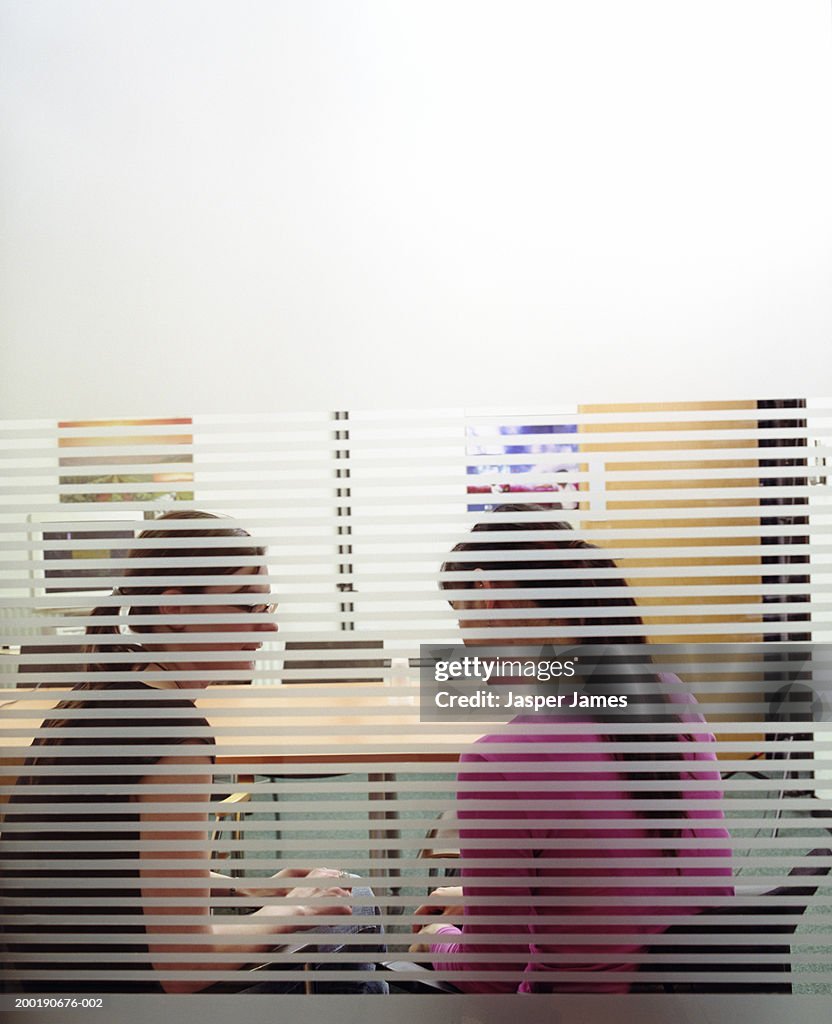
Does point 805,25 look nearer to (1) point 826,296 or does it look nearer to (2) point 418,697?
(1) point 826,296

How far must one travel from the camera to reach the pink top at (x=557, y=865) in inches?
63.0

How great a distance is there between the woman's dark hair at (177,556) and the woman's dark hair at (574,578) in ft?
1.18

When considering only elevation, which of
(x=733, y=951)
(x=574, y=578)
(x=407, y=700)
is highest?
(x=574, y=578)

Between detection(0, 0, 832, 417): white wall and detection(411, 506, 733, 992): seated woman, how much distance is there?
298 millimetres

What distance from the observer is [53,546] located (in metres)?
1.67

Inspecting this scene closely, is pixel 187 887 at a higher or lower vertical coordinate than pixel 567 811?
lower

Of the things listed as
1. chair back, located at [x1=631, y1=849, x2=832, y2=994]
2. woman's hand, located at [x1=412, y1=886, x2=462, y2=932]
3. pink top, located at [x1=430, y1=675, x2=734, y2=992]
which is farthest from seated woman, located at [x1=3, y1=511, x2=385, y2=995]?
chair back, located at [x1=631, y1=849, x2=832, y2=994]

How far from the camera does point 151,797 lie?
166cm

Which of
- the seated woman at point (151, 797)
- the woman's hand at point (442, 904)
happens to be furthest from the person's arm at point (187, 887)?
the woman's hand at point (442, 904)

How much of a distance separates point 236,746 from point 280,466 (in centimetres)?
47

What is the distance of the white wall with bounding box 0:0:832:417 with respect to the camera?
1.61 metres

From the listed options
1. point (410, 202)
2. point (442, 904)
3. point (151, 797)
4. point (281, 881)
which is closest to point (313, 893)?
point (281, 881)

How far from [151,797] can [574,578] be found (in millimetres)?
795

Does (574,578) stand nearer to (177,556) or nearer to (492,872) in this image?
(492,872)
